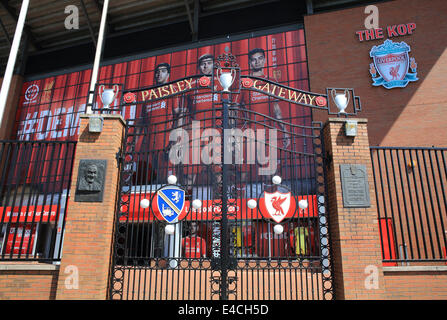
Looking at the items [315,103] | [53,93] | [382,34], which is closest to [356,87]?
[382,34]

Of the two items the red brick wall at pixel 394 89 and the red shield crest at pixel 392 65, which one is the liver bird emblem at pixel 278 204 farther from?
the red shield crest at pixel 392 65

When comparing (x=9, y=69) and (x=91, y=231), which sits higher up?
(x=9, y=69)

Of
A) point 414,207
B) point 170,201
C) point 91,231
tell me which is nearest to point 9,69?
point 91,231

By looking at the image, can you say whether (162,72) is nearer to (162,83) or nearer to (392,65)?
(162,83)

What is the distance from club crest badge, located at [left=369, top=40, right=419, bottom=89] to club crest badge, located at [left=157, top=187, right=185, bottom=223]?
48.6 feet

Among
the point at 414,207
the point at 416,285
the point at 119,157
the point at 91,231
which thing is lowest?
the point at 416,285

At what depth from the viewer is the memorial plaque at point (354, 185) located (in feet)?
18.5

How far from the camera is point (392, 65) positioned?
16.7 meters

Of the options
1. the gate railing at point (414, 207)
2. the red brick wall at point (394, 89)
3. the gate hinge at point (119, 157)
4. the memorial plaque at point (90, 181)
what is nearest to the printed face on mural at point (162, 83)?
the red brick wall at point (394, 89)

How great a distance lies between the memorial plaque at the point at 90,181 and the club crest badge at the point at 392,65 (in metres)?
15.7

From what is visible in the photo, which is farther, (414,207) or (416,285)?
(414,207)

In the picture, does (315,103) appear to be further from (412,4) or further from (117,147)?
(412,4)

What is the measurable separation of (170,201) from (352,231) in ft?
11.2

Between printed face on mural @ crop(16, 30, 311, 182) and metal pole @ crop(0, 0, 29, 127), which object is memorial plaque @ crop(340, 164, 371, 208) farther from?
printed face on mural @ crop(16, 30, 311, 182)
